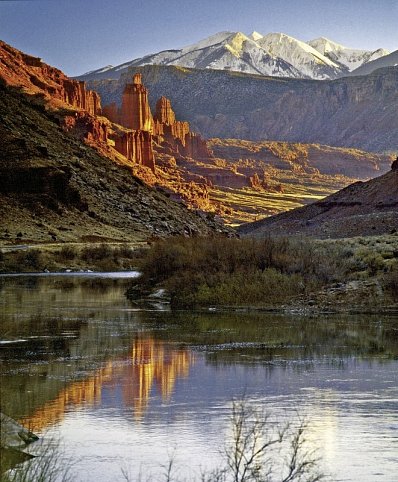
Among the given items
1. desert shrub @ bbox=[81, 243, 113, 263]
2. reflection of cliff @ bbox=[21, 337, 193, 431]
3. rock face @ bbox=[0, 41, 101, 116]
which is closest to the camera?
reflection of cliff @ bbox=[21, 337, 193, 431]

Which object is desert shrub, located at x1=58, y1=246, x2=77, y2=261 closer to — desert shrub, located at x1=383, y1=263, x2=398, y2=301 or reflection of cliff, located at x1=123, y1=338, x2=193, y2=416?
desert shrub, located at x1=383, y1=263, x2=398, y2=301

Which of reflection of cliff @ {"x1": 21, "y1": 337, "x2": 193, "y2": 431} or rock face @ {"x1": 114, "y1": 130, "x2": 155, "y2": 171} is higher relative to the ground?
rock face @ {"x1": 114, "y1": 130, "x2": 155, "y2": 171}

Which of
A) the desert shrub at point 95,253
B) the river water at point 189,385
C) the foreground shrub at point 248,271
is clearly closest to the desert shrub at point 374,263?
the foreground shrub at point 248,271

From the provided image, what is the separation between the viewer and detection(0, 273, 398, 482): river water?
46.5 feet

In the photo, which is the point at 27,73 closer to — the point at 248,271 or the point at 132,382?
the point at 248,271

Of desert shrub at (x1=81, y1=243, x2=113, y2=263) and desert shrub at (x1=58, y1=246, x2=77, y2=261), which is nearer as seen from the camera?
desert shrub at (x1=58, y1=246, x2=77, y2=261)

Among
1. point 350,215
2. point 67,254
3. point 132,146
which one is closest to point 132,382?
point 67,254

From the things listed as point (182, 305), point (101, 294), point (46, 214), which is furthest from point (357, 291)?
point (46, 214)

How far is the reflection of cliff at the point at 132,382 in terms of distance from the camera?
16914 mm

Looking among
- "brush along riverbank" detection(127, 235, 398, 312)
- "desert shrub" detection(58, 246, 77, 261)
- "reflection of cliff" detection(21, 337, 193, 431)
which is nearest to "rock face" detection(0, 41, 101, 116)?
"desert shrub" detection(58, 246, 77, 261)

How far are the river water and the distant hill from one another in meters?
56.8

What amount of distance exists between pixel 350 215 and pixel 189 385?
92.1 metres

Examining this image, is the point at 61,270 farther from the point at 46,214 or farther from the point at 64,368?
the point at 64,368

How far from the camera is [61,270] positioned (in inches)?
2798
